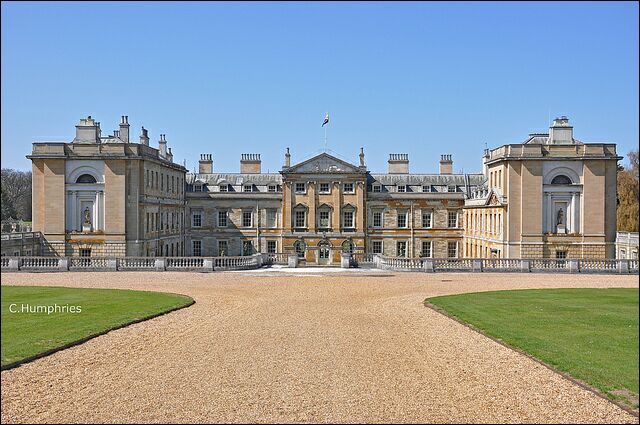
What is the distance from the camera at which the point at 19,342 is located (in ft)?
46.1

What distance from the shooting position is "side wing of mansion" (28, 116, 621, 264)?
1538 inches

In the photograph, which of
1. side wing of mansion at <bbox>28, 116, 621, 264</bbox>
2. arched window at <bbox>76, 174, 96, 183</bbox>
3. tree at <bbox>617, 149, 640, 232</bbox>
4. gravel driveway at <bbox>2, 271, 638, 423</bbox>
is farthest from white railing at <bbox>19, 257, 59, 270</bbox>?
tree at <bbox>617, 149, 640, 232</bbox>

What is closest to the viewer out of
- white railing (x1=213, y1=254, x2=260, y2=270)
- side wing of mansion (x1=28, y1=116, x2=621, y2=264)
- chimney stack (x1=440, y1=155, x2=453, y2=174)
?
white railing (x1=213, y1=254, x2=260, y2=270)

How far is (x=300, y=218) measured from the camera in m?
51.1

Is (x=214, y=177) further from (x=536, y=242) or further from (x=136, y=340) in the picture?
(x=136, y=340)

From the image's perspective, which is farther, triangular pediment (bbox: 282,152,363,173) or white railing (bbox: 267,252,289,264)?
triangular pediment (bbox: 282,152,363,173)

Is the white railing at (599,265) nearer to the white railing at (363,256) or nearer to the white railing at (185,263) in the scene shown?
the white railing at (363,256)

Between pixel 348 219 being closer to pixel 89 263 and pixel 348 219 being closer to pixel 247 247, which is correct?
pixel 247 247

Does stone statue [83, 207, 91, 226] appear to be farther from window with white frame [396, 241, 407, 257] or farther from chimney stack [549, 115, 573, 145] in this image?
chimney stack [549, 115, 573, 145]

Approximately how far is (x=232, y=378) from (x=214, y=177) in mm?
43324

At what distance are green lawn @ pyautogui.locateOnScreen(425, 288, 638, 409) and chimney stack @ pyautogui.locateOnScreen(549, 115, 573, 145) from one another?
1724 cm

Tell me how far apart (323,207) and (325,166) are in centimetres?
300

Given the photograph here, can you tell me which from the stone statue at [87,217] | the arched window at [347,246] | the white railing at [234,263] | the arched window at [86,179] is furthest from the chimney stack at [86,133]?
the arched window at [347,246]

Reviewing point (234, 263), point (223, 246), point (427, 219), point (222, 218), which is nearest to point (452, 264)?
point (234, 263)
